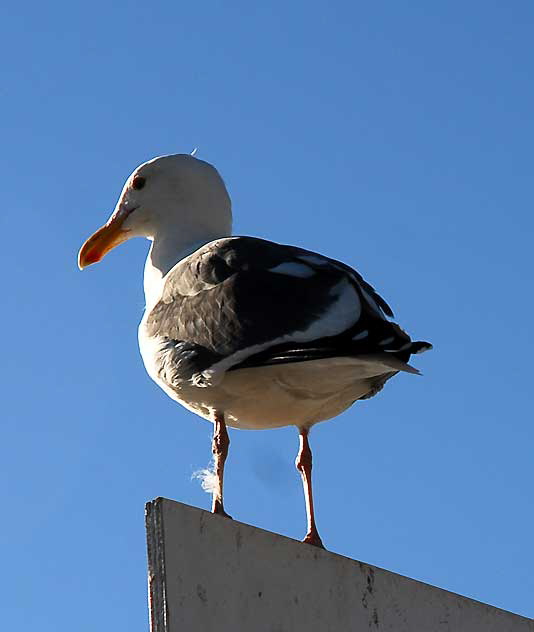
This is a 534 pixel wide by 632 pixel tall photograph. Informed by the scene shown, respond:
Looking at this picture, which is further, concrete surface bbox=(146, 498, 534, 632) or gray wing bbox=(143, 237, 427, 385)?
gray wing bbox=(143, 237, 427, 385)

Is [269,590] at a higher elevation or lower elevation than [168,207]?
lower

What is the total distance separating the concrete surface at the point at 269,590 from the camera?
3.83 metres

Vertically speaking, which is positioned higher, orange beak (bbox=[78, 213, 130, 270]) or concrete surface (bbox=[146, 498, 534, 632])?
orange beak (bbox=[78, 213, 130, 270])

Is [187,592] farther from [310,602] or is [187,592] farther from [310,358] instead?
[310,358]

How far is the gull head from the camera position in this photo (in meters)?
7.46

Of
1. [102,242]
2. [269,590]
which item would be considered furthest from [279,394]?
[102,242]

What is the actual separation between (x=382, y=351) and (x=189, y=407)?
123cm

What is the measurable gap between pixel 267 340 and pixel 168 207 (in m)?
2.21

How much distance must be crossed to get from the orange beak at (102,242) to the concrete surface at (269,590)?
361 cm

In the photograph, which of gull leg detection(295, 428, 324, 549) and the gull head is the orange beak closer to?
the gull head

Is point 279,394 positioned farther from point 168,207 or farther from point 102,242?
point 102,242

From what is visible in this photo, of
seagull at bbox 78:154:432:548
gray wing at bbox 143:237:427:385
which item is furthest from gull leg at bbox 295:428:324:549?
gray wing at bbox 143:237:427:385

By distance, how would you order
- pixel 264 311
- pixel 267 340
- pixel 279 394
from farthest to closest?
1. pixel 279 394
2. pixel 264 311
3. pixel 267 340

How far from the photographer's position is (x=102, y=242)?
25.3ft
